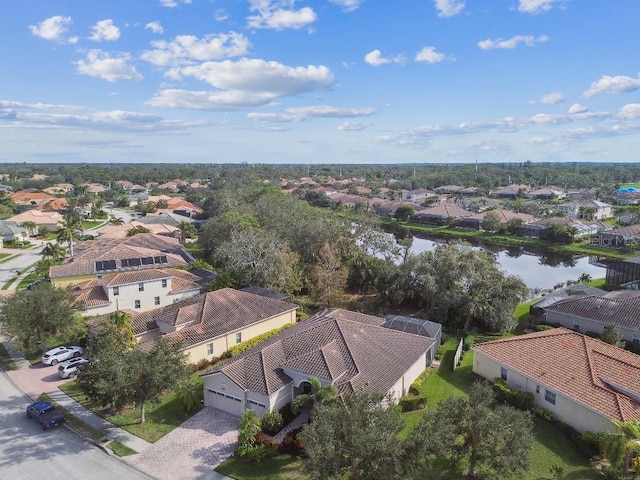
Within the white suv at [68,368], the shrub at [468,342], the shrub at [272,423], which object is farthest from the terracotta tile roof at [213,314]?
the shrub at [468,342]

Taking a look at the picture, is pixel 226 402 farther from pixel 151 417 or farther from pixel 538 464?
pixel 538 464

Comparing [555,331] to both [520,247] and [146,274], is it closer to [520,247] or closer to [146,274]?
[146,274]

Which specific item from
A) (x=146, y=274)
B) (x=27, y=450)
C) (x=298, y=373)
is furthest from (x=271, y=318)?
(x=27, y=450)

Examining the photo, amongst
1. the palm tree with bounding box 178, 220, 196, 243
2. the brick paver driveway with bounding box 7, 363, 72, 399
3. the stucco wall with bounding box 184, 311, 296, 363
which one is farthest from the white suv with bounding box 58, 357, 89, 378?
the palm tree with bounding box 178, 220, 196, 243

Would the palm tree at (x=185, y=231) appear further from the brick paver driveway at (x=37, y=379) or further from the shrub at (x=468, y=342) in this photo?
the shrub at (x=468, y=342)

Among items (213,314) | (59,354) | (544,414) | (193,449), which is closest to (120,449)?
(193,449)
